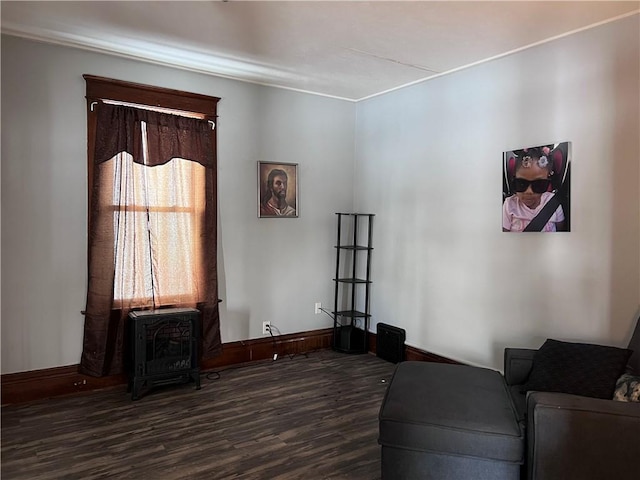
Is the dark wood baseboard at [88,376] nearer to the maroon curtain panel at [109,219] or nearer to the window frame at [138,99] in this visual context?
the maroon curtain panel at [109,219]

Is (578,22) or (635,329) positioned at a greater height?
(578,22)

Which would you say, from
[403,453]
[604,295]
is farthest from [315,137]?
[403,453]

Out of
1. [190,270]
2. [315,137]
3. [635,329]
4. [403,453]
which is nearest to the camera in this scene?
[403,453]

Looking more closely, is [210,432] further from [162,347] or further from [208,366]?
[208,366]

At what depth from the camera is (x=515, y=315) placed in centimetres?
349

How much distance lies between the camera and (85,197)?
11.7 ft

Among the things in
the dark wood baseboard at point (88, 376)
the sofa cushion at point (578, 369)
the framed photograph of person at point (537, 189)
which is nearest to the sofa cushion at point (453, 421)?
the sofa cushion at point (578, 369)

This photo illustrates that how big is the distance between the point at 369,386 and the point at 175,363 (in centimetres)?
160

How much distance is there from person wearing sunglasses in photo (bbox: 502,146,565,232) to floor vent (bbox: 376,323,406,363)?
1511mm

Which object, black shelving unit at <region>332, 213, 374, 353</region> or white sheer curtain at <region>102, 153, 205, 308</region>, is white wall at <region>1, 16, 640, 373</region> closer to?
black shelving unit at <region>332, 213, 374, 353</region>

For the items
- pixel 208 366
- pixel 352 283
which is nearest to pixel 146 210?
pixel 208 366

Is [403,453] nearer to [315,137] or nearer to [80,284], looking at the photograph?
[80,284]

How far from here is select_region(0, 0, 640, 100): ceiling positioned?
9.22 ft

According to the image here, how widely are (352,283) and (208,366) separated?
1.72m
